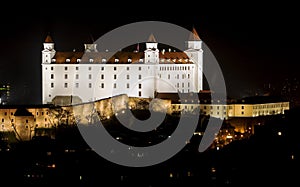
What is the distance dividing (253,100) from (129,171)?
14241 mm

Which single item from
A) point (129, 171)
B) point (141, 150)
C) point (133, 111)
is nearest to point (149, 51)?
point (133, 111)

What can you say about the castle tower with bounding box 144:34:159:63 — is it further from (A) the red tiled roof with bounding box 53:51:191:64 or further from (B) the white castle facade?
(A) the red tiled roof with bounding box 53:51:191:64

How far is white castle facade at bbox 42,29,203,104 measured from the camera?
5734 centimetres

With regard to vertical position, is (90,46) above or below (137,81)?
above

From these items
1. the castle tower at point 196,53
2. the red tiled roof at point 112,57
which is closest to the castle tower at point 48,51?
the red tiled roof at point 112,57

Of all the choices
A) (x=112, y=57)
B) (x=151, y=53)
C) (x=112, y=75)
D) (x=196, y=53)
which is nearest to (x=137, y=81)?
(x=112, y=75)

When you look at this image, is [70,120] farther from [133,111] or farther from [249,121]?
[249,121]

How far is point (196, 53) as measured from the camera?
59156 mm

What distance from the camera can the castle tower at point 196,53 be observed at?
192ft

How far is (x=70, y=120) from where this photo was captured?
175 feet

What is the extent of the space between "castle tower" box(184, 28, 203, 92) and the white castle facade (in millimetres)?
147

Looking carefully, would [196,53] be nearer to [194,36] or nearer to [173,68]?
[194,36]

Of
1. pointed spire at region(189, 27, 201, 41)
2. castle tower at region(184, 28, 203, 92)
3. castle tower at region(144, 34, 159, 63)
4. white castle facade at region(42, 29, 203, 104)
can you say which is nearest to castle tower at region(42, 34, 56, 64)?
white castle facade at region(42, 29, 203, 104)

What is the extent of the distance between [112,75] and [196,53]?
4579 mm
